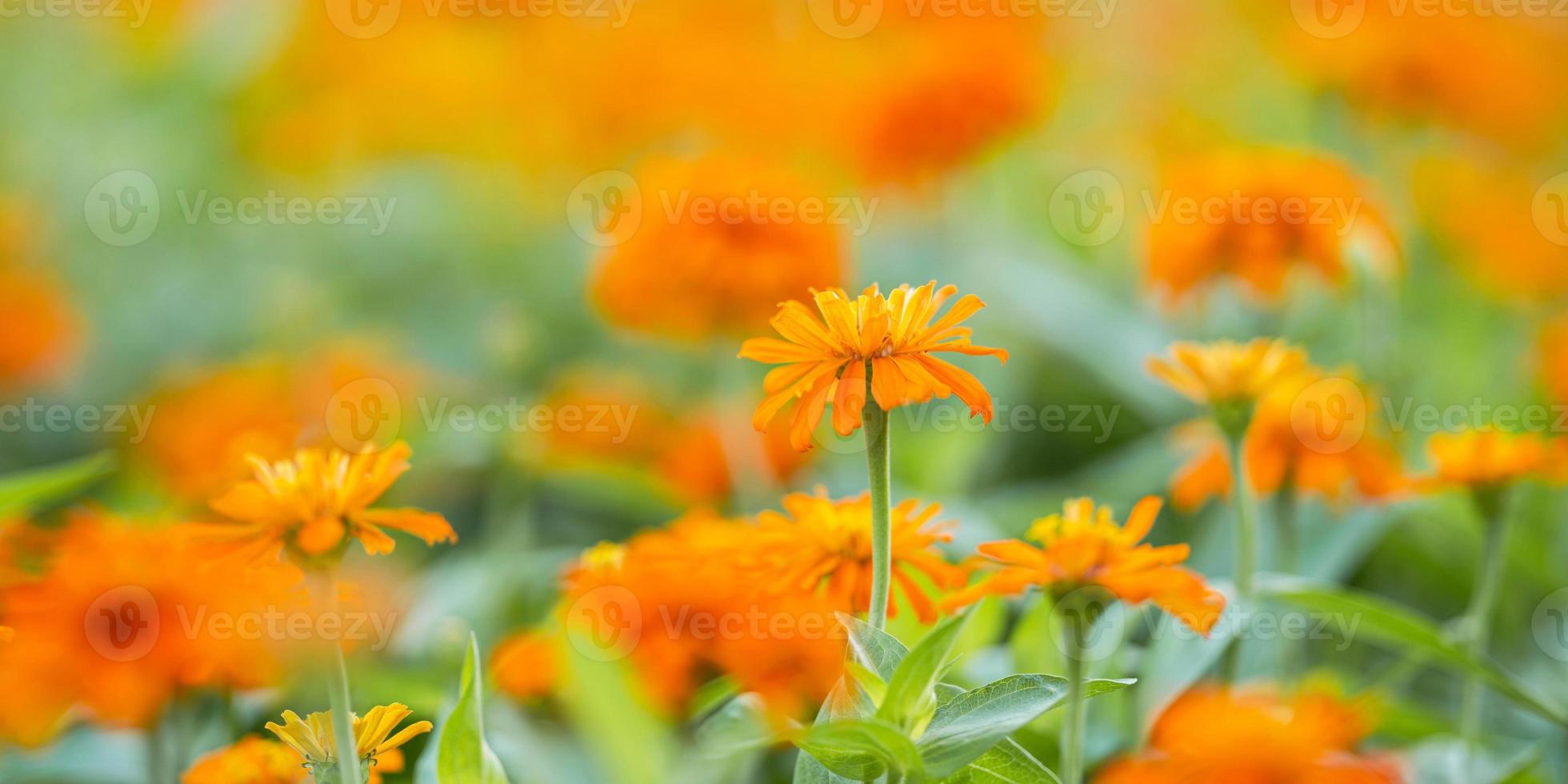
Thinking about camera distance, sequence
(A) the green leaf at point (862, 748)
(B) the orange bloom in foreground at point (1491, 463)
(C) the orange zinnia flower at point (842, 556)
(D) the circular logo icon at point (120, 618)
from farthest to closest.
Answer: (B) the orange bloom in foreground at point (1491, 463) → (D) the circular logo icon at point (120, 618) → (C) the orange zinnia flower at point (842, 556) → (A) the green leaf at point (862, 748)

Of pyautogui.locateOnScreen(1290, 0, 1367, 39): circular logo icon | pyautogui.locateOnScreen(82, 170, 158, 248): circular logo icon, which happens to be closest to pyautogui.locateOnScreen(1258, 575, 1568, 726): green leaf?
pyautogui.locateOnScreen(1290, 0, 1367, 39): circular logo icon

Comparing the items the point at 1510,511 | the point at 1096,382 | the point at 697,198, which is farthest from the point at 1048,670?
the point at 1096,382

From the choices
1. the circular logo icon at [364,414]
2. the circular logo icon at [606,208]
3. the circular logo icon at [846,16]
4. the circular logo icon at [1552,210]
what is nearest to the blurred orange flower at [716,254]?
the circular logo icon at [606,208]

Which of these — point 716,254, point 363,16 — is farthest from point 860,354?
point 363,16

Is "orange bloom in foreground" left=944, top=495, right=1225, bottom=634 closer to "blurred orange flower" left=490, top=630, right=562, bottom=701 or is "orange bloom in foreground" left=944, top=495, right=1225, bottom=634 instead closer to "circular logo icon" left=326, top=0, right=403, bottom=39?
"blurred orange flower" left=490, top=630, right=562, bottom=701

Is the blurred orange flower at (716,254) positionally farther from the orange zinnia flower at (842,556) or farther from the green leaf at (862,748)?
the green leaf at (862,748)

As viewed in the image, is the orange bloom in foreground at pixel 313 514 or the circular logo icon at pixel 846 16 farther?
the circular logo icon at pixel 846 16

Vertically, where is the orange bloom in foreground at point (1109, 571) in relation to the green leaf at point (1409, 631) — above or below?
above

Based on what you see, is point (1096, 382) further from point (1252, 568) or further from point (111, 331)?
point (111, 331)
